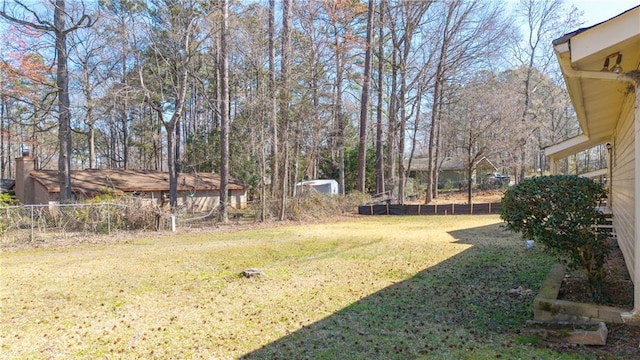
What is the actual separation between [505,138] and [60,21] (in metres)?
23.8

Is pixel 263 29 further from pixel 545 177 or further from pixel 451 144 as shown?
pixel 451 144

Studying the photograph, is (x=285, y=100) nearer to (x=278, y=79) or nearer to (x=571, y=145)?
(x=278, y=79)

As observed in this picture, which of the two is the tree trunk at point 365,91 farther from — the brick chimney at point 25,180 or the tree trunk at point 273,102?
the brick chimney at point 25,180

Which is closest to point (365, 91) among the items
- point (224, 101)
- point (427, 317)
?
point (224, 101)

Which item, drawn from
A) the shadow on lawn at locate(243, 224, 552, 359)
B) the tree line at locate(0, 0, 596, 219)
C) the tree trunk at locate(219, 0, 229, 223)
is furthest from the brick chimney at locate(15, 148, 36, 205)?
the shadow on lawn at locate(243, 224, 552, 359)

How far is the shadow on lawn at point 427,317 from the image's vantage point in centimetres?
356

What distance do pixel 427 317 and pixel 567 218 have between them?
1870 millimetres

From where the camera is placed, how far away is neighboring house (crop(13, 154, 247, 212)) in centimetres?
1836

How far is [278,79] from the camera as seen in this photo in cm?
1622

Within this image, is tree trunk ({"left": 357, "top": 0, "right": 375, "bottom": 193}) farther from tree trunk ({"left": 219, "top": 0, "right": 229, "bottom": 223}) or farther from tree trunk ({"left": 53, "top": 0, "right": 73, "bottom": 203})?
tree trunk ({"left": 53, "top": 0, "right": 73, "bottom": 203})

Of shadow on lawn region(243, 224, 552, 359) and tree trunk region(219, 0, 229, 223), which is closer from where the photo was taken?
shadow on lawn region(243, 224, 552, 359)

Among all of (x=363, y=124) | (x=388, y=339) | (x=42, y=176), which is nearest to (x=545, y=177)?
(x=388, y=339)

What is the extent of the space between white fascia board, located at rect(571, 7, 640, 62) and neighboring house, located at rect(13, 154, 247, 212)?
1575 cm

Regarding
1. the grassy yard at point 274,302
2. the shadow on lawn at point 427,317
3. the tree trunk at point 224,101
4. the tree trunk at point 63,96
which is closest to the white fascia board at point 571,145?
the grassy yard at point 274,302
